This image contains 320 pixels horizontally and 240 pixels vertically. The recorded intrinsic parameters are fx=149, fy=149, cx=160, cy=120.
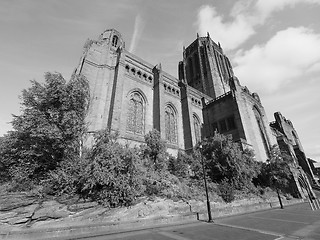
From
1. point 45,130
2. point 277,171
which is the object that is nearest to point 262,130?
point 277,171

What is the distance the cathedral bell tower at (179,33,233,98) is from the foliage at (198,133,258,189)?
72.1 feet

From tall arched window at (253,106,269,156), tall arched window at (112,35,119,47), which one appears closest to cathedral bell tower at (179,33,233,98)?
tall arched window at (253,106,269,156)

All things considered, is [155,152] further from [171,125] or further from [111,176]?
[171,125]

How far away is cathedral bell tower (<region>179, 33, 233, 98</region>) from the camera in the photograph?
1519 inches

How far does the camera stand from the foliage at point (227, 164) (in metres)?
15.4

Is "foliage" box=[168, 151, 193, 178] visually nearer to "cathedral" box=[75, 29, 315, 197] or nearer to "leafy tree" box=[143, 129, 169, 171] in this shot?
"leafy tree" box=[143, 129, 169, 171]

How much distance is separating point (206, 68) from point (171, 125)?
24.4m

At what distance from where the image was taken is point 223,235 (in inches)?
249

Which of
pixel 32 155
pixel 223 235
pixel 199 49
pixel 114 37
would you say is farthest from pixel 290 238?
pixel 199 49

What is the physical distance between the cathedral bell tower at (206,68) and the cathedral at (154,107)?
27.9 ft

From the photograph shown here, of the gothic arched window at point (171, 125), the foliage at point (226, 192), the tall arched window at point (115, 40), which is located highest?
the tall arched window at point (115, 40)

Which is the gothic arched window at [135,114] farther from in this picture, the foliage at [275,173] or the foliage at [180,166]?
the foliage at [275,173]

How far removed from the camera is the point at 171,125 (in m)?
25.3

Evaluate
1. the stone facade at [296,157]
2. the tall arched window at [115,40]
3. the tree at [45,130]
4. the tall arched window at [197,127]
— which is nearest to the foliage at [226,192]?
the tree at [45,130]
